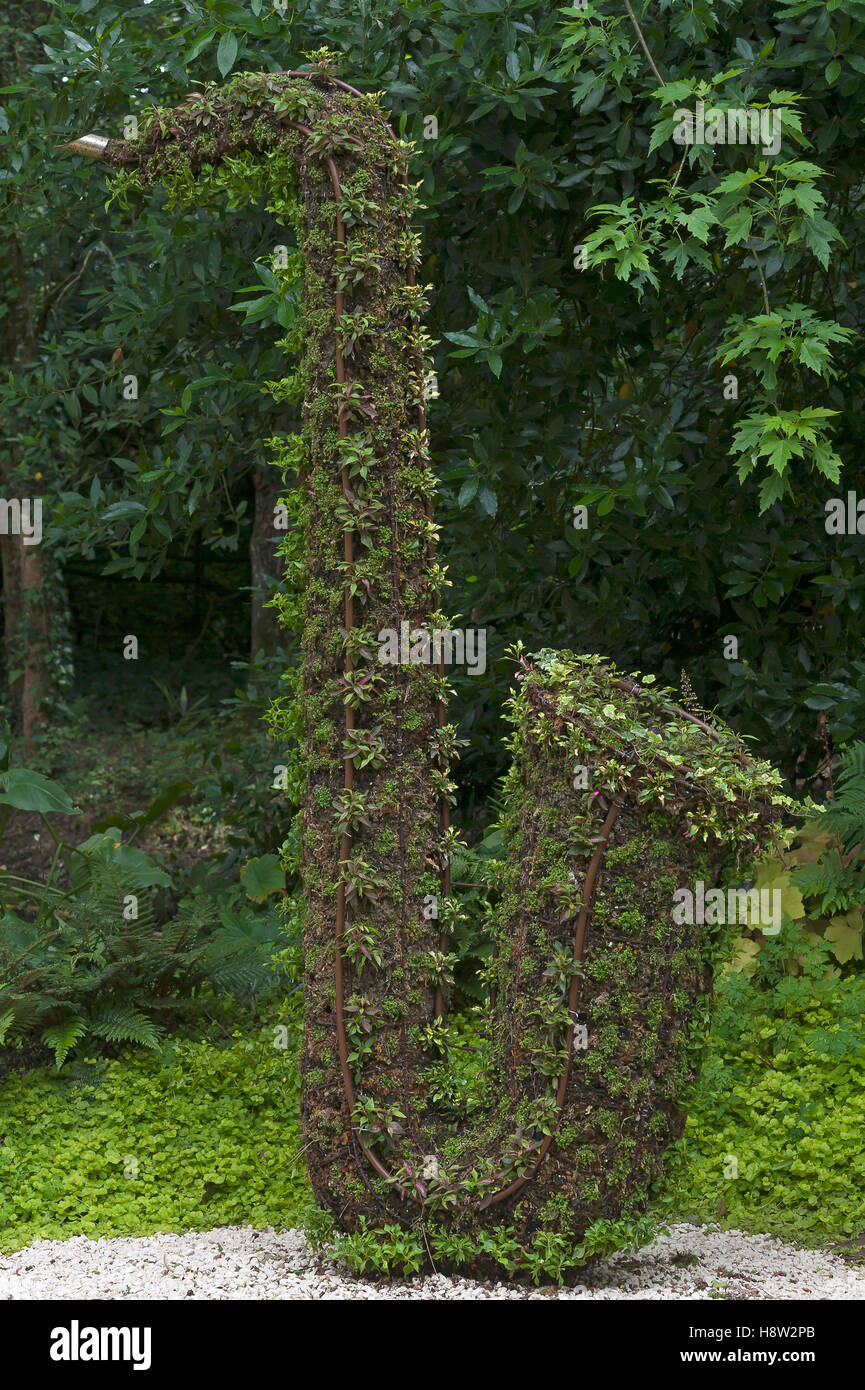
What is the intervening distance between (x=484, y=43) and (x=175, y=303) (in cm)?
157

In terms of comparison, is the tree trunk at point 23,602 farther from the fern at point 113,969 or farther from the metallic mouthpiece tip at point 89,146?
the metallic mouthpiece tip at point 89,146

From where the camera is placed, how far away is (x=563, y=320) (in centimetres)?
493

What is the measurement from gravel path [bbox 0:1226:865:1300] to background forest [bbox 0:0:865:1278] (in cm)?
17

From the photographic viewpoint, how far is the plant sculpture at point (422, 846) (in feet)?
9.27

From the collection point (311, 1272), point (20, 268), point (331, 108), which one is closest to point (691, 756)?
point (311, 1272)

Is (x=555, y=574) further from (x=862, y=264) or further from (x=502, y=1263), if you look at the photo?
(x=502, y=1263)

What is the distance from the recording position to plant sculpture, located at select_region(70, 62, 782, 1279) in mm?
2824

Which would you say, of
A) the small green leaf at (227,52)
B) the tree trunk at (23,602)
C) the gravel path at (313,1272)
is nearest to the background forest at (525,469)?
the small green leaf at (227,52)

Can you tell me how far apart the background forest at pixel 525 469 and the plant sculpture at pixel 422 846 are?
0.26 metres

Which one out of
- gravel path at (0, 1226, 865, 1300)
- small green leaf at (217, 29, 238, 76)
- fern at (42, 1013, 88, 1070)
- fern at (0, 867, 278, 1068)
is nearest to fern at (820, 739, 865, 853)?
gravel path at (0, 1226, 865, 1300)

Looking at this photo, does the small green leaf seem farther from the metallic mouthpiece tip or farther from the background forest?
the metallic mouthpiece tip

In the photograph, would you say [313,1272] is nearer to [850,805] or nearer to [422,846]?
[422,846]

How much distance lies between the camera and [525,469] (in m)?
5.01

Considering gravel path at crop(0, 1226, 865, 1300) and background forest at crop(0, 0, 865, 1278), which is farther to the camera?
background forest at crop(0, 0, 865, 1278)
